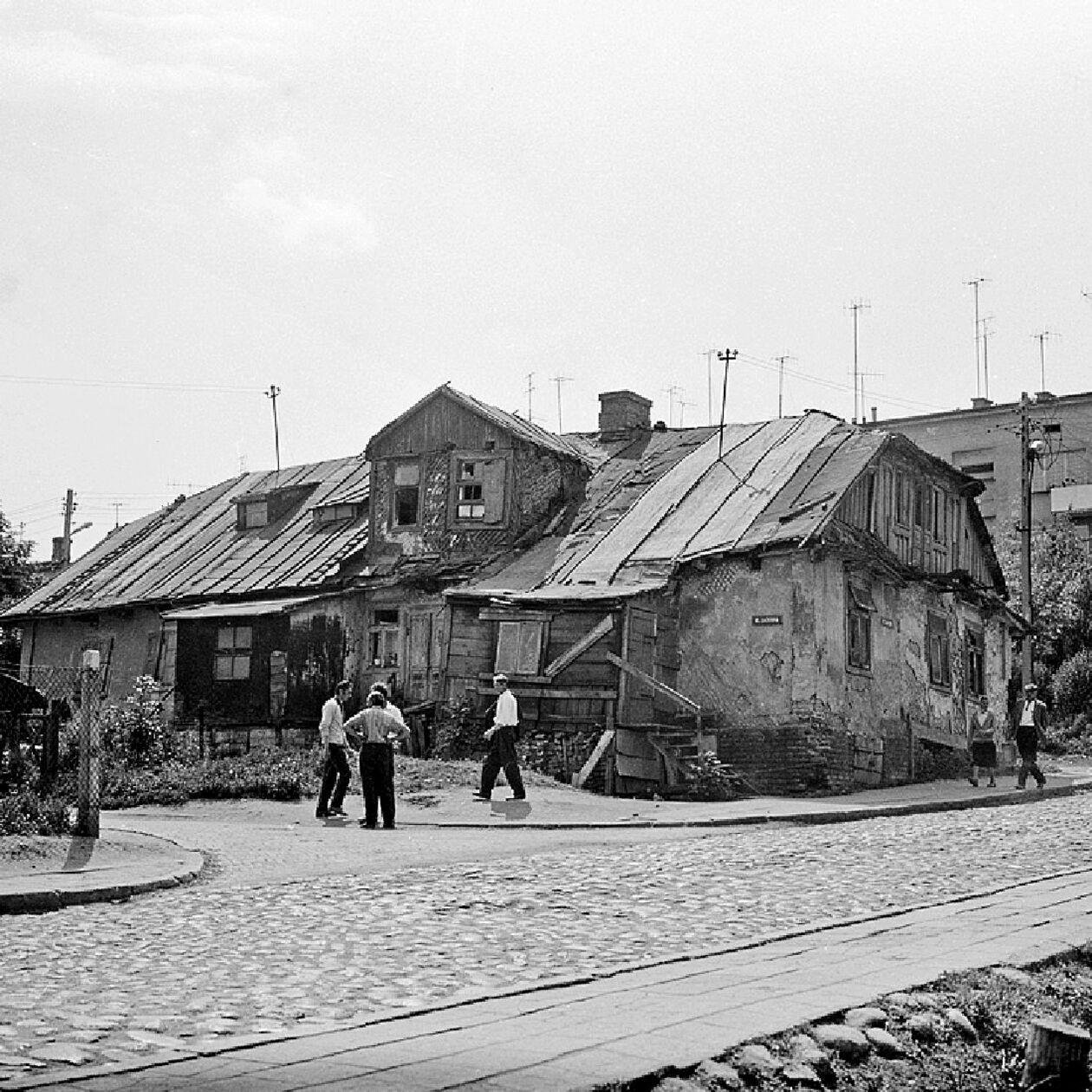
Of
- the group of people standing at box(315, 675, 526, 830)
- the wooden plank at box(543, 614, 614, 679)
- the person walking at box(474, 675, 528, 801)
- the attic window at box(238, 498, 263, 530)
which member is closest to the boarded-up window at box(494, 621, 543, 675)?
the wooden plank at box(543, 614, 614, 679)

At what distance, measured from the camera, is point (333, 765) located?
800 inches

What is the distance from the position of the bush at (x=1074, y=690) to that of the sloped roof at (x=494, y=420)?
18.1m

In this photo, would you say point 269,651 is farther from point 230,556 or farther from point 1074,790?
point 1074,790

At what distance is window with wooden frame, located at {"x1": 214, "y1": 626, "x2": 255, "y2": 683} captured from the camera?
31.6 metres

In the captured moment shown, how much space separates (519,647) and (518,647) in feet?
0.07

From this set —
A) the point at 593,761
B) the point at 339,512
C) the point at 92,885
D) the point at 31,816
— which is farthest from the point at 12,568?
the point at 92,885

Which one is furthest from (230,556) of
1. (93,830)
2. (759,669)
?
(93,830)

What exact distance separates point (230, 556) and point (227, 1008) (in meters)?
28.8

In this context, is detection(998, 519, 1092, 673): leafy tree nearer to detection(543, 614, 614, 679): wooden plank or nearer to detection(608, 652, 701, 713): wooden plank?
detection(608, 652, 701, 713): wooden plank

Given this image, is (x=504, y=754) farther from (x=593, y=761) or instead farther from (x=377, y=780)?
(x=377, y=780)

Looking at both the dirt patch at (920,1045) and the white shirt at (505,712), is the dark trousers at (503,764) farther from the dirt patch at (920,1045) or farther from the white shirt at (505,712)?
the dirt patch at (920,1045)

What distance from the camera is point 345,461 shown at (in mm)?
38719

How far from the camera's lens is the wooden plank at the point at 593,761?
2480cm

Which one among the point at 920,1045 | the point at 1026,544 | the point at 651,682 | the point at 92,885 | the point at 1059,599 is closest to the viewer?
the point at 920,1045
